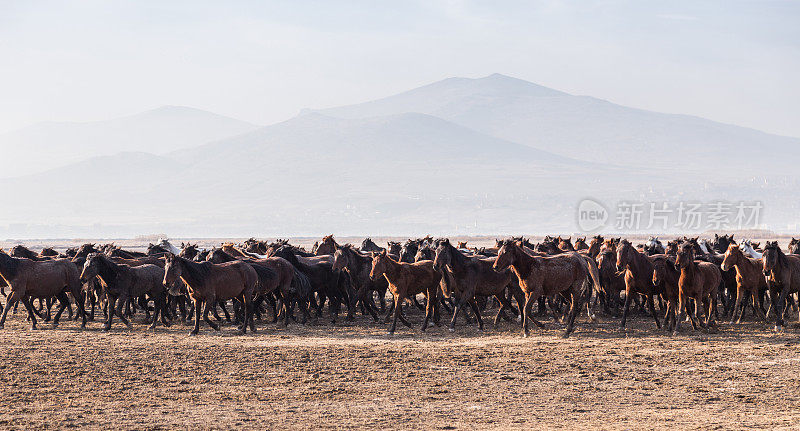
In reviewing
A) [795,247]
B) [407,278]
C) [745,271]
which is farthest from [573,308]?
[795,247]

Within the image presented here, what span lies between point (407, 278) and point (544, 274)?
290 centimetres

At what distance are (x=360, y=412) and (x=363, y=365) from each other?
128 inches

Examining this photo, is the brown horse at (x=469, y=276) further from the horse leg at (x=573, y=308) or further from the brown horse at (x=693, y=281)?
the brown horse at (x=693, y=281)

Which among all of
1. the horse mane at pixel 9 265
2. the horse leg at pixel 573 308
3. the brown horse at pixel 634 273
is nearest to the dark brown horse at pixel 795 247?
the brown horse at pixel 634 273

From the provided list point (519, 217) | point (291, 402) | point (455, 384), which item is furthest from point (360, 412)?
point (519, 217)

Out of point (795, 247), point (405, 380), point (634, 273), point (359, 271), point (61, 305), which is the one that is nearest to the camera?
point (405, 380)

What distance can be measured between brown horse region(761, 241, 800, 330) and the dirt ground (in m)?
0.67

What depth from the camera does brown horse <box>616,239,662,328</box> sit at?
18.7m

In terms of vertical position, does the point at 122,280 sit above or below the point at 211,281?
below

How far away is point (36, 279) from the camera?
1970 centimetres

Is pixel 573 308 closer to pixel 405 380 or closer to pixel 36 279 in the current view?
pixel 405 380

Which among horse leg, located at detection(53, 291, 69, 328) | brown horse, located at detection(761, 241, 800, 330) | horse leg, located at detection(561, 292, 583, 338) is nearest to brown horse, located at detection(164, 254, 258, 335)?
horse leg, located at detection(53, 291, 69, 328)

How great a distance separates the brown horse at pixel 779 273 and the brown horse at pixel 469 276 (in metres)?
5.30

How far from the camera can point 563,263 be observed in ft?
61.8
